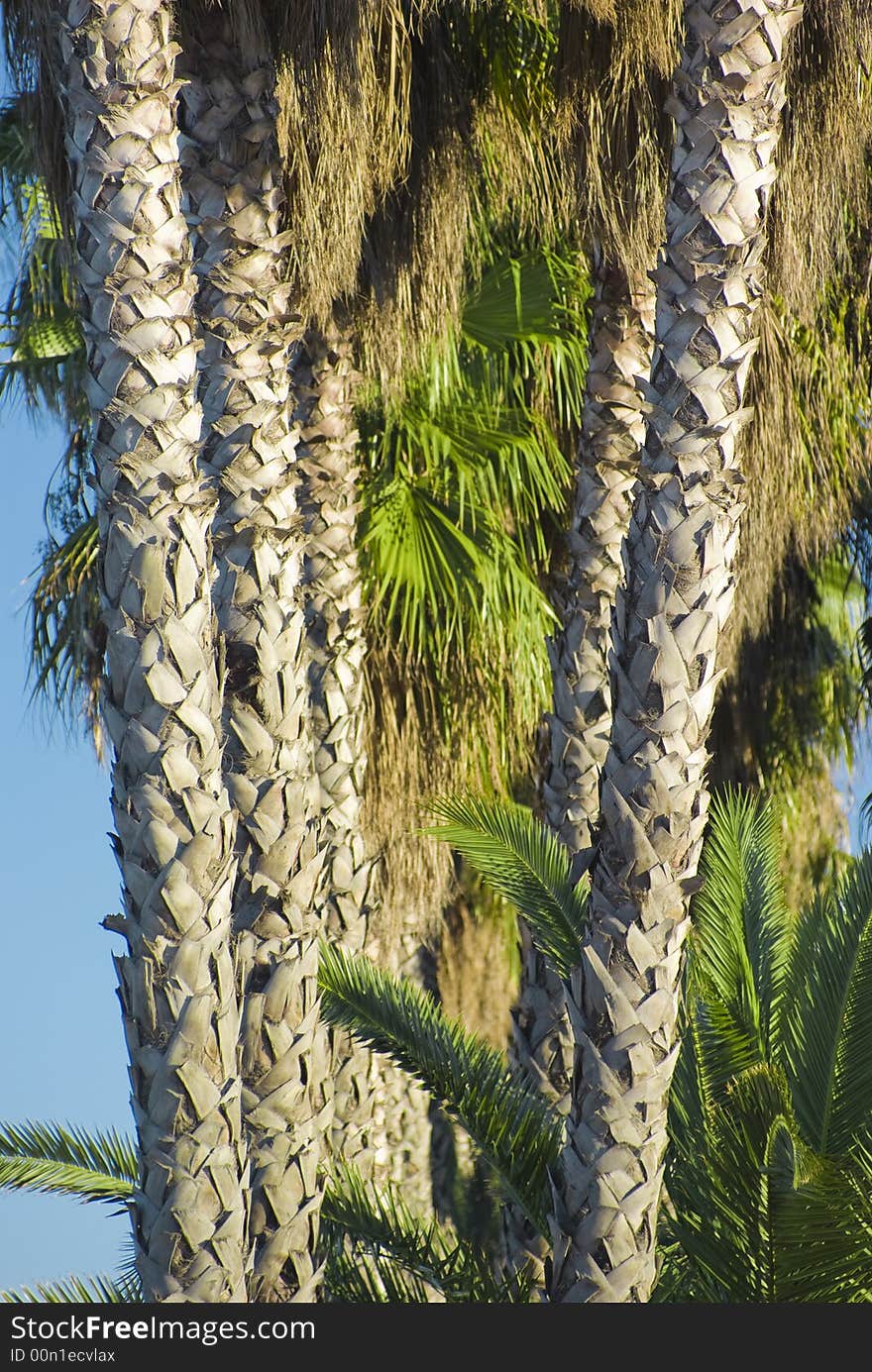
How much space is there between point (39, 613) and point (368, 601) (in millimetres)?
2253

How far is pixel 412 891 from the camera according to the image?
9.06 m

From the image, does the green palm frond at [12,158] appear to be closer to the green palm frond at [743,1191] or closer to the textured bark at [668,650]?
the textured bark at [668,650]

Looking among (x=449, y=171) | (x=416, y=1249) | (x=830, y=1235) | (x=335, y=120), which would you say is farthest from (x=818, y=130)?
(x=416, y=1249)

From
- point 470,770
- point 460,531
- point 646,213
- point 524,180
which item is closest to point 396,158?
point 524,180

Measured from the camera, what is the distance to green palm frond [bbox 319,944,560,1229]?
476 centimetres

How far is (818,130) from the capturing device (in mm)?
5277

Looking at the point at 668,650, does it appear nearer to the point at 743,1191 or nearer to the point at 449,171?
the point at 743,1191

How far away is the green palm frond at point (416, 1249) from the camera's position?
456cm

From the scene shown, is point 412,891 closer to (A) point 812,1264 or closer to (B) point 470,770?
(B) point 470,770

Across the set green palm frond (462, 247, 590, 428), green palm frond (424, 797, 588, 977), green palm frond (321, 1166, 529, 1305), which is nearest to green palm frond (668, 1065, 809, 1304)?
green palm frond (321, 1166, 529, 1305)

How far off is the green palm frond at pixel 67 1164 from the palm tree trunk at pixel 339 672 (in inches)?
43.6

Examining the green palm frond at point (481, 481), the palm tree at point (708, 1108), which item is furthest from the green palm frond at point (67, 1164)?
the green palm frond at point (481, 481)

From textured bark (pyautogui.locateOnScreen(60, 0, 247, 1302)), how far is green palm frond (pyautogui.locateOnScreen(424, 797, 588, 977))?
5.39 feet

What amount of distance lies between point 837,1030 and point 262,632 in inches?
88.9
